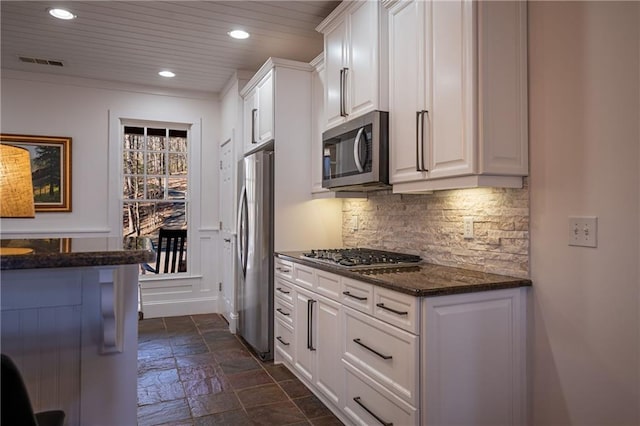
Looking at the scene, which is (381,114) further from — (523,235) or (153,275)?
(153,275)

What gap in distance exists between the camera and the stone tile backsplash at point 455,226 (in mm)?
2041

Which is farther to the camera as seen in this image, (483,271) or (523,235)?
(483,271)

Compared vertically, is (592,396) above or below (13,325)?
below

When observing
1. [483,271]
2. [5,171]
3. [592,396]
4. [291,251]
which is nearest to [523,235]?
[483,271]

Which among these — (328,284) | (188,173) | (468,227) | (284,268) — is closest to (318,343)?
(328,284)

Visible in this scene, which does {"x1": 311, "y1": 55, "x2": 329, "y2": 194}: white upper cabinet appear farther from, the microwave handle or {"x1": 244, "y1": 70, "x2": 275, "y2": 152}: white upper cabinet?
the microwave handle

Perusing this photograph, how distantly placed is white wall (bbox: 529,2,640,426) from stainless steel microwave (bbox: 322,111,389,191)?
2.59 feet

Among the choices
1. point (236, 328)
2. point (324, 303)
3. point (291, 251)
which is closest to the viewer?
point (324, 303)

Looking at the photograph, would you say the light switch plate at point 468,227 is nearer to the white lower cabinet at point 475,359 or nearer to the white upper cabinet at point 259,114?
the white lower cabinet at point 475,359

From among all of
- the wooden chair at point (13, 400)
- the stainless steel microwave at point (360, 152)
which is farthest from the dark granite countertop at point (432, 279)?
the wooden chair at point (13, 400)

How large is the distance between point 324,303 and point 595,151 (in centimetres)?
164

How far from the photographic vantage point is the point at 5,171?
1.42 m

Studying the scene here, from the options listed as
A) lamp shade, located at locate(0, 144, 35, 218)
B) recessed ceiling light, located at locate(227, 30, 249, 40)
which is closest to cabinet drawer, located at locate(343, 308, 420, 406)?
lamp shade, located at locate(0, 144, 35, 218)

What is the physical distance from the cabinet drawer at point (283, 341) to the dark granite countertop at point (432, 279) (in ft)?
3.13
